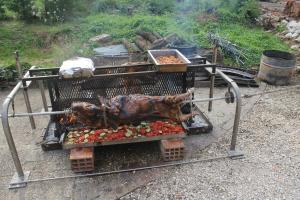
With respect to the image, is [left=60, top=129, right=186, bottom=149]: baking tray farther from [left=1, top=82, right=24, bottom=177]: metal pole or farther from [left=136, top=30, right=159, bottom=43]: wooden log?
[left=136, top=30, right=159, bottom=43]: wooden log

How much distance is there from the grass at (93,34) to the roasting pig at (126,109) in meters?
4.45

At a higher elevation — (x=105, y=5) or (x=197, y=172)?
(x=105, y=5)

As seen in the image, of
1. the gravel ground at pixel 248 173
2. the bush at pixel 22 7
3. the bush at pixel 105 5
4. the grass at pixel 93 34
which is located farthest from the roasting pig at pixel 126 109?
the bush at pixel 105 5

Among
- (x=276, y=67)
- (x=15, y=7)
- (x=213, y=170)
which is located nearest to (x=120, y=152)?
(x=213, y=170)

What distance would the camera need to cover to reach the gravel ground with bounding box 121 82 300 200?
4.18 metres

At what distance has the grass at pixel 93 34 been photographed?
917 centimetres

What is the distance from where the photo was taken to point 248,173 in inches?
180

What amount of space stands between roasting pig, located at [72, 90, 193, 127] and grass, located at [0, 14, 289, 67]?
14.6ft

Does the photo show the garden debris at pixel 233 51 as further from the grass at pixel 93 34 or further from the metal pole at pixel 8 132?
the metal pole at pixel 8 132

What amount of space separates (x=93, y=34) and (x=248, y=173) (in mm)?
7893

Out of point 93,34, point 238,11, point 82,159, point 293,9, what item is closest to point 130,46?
point 93,34

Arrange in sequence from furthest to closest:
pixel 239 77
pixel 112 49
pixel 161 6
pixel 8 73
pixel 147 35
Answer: pixel 161 6 → pixel 147 35 → pixel 112 49 → pixel 239 77 → pixel 8 73

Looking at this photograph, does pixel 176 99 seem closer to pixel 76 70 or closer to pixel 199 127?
pixel 199 127

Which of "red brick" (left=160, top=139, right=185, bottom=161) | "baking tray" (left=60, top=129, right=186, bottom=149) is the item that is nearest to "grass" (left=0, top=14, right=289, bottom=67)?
"baking tray" (left=60, top=129, right=186, bottom=149)
